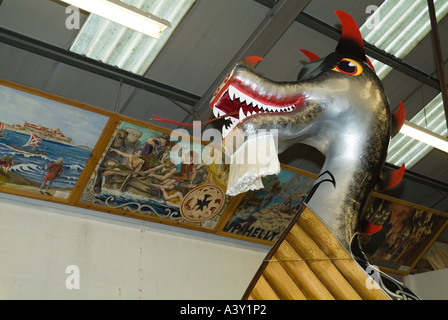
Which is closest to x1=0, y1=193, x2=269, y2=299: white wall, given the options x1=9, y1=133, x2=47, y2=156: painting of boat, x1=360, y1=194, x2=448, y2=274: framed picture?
x1=9, y1=133, x2=47, y2=156: painting of boat

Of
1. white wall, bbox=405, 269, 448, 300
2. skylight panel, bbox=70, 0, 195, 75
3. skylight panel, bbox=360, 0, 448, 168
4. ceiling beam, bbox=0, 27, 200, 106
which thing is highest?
skylight panel, bbox=360, 0, 448, 168

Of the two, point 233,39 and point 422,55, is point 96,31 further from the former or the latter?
point 422,55

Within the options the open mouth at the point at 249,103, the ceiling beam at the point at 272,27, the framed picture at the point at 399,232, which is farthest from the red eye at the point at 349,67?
the framed picture at the point at 399,232

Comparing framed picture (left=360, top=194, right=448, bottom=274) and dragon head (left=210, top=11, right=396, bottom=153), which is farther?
framed picture (left=360, top=194, right=448, bottom=274)

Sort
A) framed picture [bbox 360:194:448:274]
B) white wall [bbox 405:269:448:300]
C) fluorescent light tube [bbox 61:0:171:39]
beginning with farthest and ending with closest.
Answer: white wall [bbox 405:269:448:300] < framed picture [bbox 360:194:448:274] < fluorescent light tube [bbox 61:0:171:39]

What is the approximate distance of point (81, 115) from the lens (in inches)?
207

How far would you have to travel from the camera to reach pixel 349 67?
2109 millimetres

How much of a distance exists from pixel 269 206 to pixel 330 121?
16.2ft

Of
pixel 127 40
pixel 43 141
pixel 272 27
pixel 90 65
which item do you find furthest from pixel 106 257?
pixel 272 27

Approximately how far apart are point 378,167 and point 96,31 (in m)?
3.95

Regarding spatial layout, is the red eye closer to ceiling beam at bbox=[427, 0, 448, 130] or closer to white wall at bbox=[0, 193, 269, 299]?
ceiling beam at bbox=[427, 0, 448, 130]

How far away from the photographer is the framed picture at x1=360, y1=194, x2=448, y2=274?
753 cm

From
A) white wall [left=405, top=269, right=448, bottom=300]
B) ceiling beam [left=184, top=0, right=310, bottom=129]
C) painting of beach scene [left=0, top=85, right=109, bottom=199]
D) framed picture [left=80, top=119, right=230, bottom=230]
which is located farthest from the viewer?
white wall [left=405, top=269, right=448, bottom=300]

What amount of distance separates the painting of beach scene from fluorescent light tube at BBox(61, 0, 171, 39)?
1.50 meters
